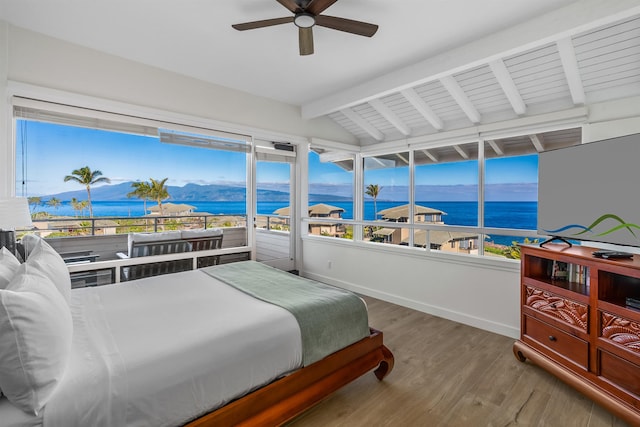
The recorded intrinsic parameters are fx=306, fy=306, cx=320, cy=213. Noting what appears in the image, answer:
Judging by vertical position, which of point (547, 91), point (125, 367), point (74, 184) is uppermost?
point (547, 91)

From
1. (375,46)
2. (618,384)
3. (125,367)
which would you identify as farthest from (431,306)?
(125,367)

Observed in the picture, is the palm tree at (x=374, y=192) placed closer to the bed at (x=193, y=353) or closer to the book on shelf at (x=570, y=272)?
the book on shelf at (x=570, y=272)

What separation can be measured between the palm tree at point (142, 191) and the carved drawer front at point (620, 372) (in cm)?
443

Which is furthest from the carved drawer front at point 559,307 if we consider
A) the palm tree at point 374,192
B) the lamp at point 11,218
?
the lamp at point 11,218

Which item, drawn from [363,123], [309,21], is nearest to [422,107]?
[363,123]

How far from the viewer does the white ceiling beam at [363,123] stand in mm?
4902

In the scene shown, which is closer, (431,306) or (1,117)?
(1,117)

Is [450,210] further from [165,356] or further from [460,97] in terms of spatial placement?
[165,356]

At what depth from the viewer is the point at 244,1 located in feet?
7.78

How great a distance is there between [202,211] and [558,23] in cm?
425

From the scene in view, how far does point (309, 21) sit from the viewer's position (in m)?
2.23

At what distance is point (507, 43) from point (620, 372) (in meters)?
2.59

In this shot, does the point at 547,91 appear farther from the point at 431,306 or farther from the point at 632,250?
the point at 431,306

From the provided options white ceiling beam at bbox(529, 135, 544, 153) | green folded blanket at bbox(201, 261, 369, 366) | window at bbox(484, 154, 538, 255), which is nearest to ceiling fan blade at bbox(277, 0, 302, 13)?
green folded blanket at bbox(201, 261, 369, 366)
